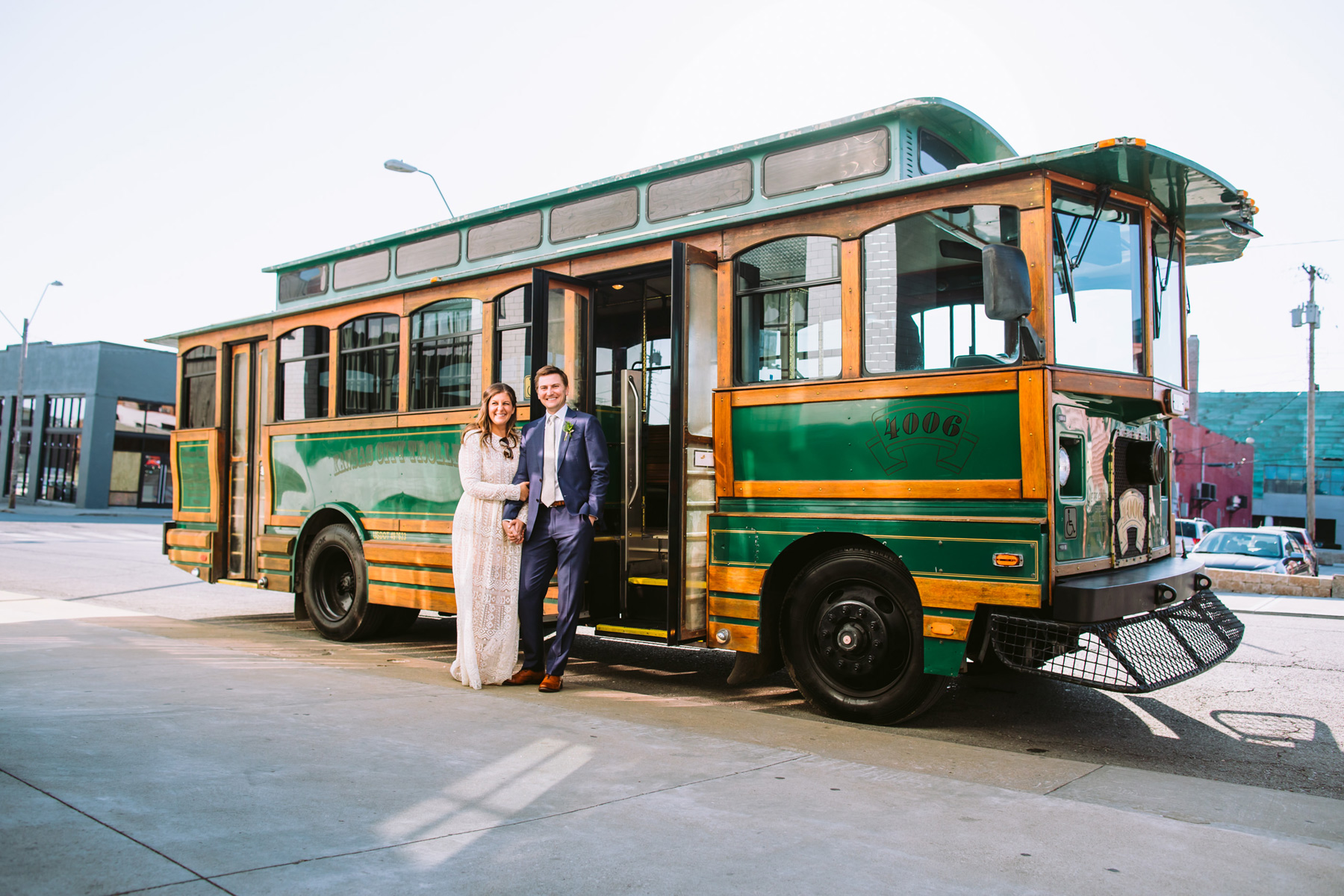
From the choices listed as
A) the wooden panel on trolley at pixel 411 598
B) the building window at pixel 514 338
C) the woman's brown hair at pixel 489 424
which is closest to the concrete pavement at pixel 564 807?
the woman's brown hair at pixel 489 424

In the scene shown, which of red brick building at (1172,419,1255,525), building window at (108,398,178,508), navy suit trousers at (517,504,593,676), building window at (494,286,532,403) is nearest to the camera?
navy suit trousers at (517,504,593,676)

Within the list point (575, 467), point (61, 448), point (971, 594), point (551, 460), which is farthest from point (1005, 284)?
point (61, 448)

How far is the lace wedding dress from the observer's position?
6395mm

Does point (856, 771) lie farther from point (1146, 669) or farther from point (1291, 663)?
point (1291, 663)

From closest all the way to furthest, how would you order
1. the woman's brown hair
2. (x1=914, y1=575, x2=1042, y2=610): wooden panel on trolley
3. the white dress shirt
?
1. (x1=914, y1=575, x2=1042, y2=610): wooden panel on trolley
2. the white dress shirt
3. the woman's brown hair

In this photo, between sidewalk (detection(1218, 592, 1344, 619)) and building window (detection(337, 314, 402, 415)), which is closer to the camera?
building window (detection(337, 314, 402, 415))

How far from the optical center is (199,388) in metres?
10.9

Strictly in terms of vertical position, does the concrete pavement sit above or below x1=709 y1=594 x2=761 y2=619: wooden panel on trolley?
below

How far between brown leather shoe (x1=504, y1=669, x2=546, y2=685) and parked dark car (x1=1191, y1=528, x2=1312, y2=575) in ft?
46.6

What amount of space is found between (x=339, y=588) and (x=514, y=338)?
124 inches

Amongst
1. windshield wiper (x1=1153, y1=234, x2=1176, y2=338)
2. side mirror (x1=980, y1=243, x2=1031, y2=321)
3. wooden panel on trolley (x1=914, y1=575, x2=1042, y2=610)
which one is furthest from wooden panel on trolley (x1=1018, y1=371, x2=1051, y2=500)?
windshield wiper (x1=1153, y1=234, x2=1176, y2=338)

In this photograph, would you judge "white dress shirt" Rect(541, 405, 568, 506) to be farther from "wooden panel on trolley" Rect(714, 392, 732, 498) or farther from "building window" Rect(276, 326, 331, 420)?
"building window" Rect(276, 326, 331, 420)

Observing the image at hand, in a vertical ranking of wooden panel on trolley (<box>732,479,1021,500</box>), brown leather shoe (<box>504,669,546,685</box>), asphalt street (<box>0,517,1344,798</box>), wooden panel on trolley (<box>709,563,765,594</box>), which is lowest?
asphalt street (<box>0,517,1344,798</box>)

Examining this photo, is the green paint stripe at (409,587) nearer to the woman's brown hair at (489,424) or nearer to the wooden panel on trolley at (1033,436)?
the woman's brown hair at (489,424)
